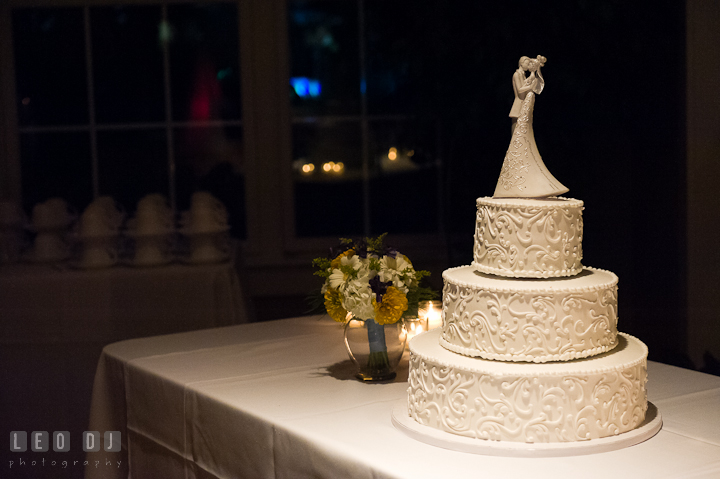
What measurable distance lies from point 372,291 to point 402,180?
2575mm

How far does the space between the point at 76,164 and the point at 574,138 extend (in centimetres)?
257

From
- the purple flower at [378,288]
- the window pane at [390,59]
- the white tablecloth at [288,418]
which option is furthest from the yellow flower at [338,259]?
the window pane at [390,59]

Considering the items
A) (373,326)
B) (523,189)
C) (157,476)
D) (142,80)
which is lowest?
(157,476)

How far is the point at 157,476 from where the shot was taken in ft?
6.48

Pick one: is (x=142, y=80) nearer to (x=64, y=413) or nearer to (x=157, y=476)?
(x=64, y=413)

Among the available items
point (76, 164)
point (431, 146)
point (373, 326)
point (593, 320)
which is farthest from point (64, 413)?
point (593, 320)

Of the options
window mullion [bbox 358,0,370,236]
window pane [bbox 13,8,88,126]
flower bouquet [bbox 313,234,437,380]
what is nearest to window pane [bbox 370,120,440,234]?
window mullion [bbox 358,0,370,236]

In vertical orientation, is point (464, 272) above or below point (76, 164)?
below

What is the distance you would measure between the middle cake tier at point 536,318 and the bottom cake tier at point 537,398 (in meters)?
0.03

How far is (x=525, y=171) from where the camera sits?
5.17 feet

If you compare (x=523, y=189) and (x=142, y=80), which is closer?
(x=523, y=189)

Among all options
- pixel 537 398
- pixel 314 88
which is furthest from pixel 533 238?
pixel 314 88

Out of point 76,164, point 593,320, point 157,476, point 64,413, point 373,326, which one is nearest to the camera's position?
point 593,320

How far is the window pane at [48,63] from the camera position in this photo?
3.90 metres
